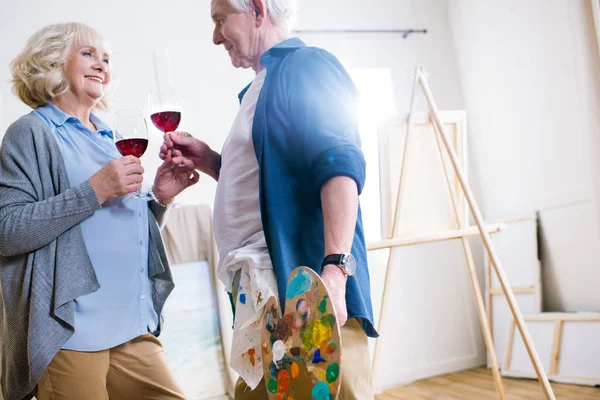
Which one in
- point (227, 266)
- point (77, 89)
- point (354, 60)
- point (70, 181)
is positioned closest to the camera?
point (227, 266)

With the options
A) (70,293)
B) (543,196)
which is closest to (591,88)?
(543,196)

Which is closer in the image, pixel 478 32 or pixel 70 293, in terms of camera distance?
pixel 70 293

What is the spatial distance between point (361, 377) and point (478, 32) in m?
3.39

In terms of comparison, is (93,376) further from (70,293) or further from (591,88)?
(591,88)

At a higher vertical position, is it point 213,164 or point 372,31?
point 372,31

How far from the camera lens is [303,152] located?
1.14 metres

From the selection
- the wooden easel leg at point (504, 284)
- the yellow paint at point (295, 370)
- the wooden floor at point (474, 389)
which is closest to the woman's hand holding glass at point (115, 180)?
the yellow paint at point (295, 370)

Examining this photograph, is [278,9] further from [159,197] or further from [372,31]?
[372,31]

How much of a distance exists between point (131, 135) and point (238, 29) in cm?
38

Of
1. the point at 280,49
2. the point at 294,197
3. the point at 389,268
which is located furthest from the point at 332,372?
the point at 389,268

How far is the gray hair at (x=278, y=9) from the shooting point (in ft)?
4.29

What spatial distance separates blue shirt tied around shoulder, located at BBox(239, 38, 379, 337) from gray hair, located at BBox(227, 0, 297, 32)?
186 millimetres

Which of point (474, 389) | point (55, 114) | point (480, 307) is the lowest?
point (474, 389)

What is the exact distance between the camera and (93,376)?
1.34 meters
